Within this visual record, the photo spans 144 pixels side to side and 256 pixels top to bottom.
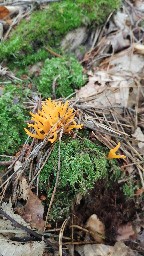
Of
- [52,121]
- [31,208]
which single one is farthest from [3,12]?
[31,208]

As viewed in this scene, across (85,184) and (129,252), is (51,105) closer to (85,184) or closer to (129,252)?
(85,184)

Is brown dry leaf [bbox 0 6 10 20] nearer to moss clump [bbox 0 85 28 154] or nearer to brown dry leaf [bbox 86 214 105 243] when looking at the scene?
moss clump [bbox 0 85 28 154]

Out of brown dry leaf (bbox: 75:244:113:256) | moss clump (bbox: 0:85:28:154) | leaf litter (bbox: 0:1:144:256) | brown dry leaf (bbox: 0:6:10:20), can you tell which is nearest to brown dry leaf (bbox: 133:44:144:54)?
leaf litter (bbox: 0:1:144:256)

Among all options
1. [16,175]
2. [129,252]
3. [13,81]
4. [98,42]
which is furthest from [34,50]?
[129,252]

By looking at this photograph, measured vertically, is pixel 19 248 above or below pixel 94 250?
above

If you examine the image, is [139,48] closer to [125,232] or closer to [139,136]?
[139,136]
